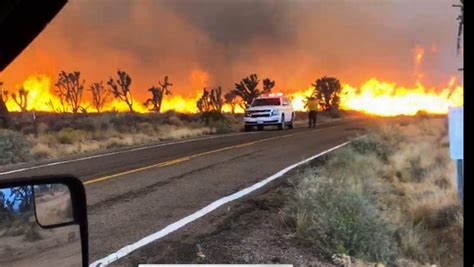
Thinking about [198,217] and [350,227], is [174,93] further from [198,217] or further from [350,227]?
[350,227]

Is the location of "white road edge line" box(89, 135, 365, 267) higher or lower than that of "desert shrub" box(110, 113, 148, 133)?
lower

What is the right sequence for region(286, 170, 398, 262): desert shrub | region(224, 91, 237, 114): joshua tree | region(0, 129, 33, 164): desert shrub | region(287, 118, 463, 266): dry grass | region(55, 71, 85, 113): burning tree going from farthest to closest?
region(0, 129, 33, 164): desert shrub < region(224, 91, 237, 114): joshua tree < region(55, 71, 85, 113): burning tree < region(287, 118, 463, 266): dry grass < region(286, 170, 398, 262): desert shrub

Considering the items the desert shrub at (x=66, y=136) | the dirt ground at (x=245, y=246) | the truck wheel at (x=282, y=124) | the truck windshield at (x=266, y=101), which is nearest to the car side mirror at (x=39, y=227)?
the dirt ground at (x=245, y=246)

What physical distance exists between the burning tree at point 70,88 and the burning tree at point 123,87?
0.28 m

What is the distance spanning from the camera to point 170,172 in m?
8.03

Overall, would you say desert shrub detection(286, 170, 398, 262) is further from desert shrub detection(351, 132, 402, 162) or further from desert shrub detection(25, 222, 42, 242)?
desert shrub detection(351, 132, 402, 162)

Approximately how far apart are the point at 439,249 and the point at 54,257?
389 cm

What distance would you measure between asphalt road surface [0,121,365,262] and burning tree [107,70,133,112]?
104 centimetres

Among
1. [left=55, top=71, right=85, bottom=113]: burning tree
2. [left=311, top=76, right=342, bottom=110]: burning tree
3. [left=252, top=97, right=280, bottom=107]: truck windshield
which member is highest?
[left=55, top=71, right=85, bottom=113]: burning tree

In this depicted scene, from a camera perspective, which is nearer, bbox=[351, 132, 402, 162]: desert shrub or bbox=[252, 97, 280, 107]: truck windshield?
bbox=[252, 97, 280, 107]: truck windshield

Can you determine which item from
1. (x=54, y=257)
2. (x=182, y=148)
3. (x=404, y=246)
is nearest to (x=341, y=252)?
(x=404, y=246)

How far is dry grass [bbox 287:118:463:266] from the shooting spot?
4.11 metres

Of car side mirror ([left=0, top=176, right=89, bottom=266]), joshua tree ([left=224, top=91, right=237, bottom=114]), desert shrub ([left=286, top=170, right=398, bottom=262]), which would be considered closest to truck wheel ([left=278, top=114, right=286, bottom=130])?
joshua tree ([left=224, top=91, right=237, bottom=114])

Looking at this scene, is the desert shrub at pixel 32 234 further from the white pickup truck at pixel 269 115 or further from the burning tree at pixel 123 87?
the white pickup truck at pixel 269 115
